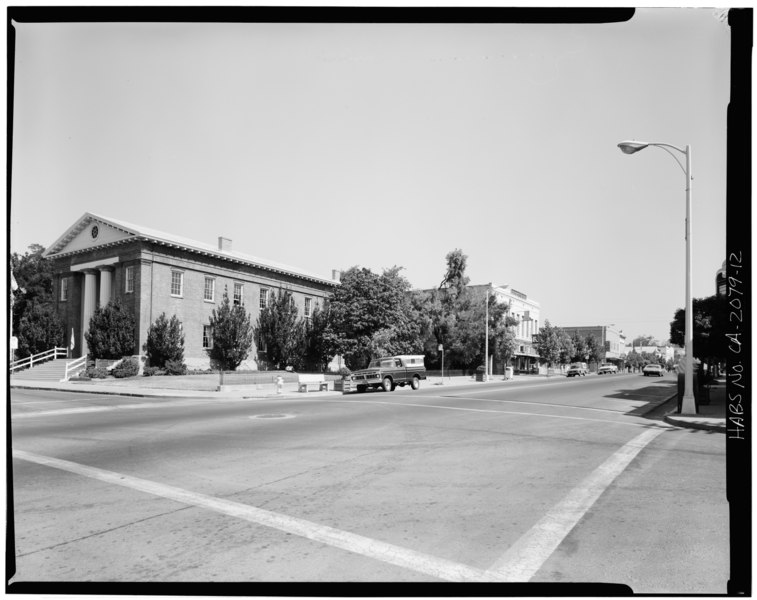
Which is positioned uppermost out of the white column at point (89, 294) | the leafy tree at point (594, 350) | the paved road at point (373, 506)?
the white column at point (89, 294)

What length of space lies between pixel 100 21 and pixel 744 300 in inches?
227

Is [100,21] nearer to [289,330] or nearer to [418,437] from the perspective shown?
[418,437]

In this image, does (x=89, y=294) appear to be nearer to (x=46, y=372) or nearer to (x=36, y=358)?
(x=46, y=372)

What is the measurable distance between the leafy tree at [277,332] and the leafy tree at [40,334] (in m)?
13.2

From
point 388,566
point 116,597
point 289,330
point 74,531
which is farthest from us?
point 289,330

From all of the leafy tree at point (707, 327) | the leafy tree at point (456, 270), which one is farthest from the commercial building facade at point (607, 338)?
the leafy tree at point (707, 327)

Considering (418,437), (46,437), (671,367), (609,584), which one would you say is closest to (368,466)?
(418,437)

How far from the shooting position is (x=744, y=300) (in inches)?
176

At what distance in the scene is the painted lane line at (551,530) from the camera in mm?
4363

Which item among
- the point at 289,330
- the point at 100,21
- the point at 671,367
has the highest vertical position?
the point at 100,21

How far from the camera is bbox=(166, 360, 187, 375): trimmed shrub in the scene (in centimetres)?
3131

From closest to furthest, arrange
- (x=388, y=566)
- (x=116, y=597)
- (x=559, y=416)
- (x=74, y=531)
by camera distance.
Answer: (x=116, y=597), (x=388, y=566), (x=74, y=531), (x=559, y=416)

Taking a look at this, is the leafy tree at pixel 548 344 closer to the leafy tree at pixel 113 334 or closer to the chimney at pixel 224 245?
the chimney at pixel 224 245

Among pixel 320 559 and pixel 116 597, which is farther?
pixel 320 559
